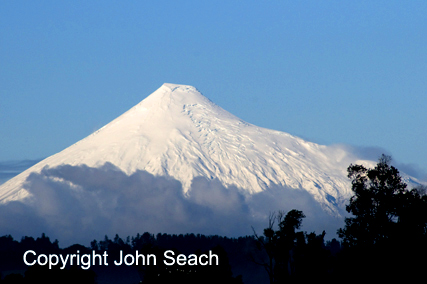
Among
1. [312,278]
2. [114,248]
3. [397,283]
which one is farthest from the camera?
[114,248]

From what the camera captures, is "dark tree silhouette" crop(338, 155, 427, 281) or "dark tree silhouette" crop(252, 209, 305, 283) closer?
"dark tree silhouette" crop(252, 209, 305, 283)

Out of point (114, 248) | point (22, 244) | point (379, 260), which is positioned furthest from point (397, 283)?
point (22, 244)

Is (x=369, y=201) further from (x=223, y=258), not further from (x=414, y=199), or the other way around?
(x=223, y=258)

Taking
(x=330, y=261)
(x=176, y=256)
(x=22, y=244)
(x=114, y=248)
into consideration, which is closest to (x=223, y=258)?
(x=176, y=256)

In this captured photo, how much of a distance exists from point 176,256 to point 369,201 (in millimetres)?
21871

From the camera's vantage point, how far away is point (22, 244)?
629ft

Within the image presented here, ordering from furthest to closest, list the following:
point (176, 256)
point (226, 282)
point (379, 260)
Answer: point (176, 256) < point (226, 282) < point (379, 260)

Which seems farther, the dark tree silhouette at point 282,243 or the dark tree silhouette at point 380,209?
the dark tree silhouette at point 380,209

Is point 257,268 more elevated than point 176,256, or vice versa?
point 257,268

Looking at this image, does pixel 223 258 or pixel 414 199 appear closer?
pixel 414 199

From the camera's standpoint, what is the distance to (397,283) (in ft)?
159

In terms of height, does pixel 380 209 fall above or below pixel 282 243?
above

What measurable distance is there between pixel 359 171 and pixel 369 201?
14.1 feet

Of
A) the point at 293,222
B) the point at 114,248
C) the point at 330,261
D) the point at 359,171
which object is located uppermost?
the point at 114,248
